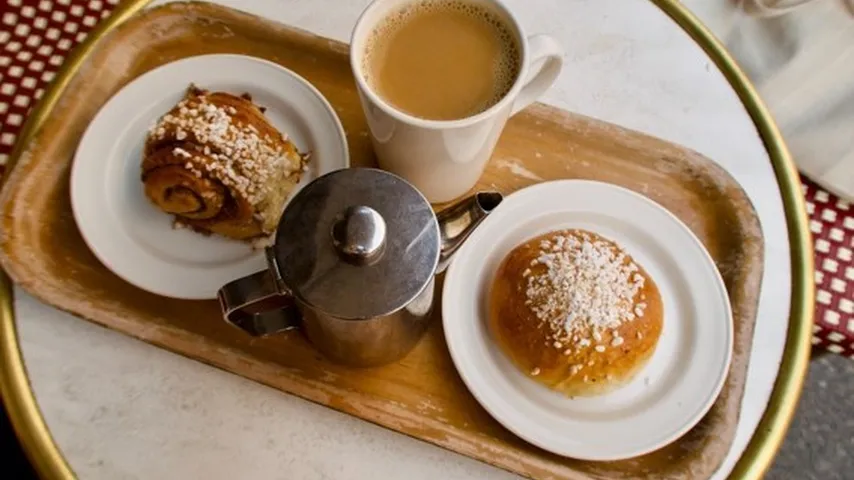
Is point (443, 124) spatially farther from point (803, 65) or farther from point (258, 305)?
point (803, 65)

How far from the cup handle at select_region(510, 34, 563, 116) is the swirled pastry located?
0.24 m

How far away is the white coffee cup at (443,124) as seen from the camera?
0.69m

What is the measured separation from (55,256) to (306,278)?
0.34 m

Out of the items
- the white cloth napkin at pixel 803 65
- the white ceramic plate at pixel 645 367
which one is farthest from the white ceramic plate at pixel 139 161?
Answer: the white cloth napkin at pixel 803 65

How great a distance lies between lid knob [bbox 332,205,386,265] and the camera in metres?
0.59

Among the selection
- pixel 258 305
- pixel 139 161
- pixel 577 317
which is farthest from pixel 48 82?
pixel 577 317

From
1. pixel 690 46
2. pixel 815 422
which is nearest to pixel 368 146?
pixel 690 46

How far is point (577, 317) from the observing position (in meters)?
0.71

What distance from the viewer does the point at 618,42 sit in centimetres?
94

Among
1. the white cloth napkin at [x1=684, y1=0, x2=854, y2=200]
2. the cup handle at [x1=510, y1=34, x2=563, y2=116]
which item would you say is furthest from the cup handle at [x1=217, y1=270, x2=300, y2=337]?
the white cloth napkin at [x1=684, y1=0, x2=854, y2=200]

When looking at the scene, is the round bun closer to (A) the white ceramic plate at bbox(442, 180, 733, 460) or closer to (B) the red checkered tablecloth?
(A) the white ceramic plate at bbox(442, 180, 733, 460)

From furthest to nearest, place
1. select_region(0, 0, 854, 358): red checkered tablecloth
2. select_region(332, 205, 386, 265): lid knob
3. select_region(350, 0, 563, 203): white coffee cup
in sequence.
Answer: select_region(0, 0, 854, 358): red checkered tablecloth
select_region(350, 0, 563, 203): white coffee cup
select_region(332, 205, 386, 265): lid knob

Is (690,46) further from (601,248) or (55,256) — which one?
(55,256)

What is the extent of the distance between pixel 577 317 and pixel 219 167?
1.17ft
